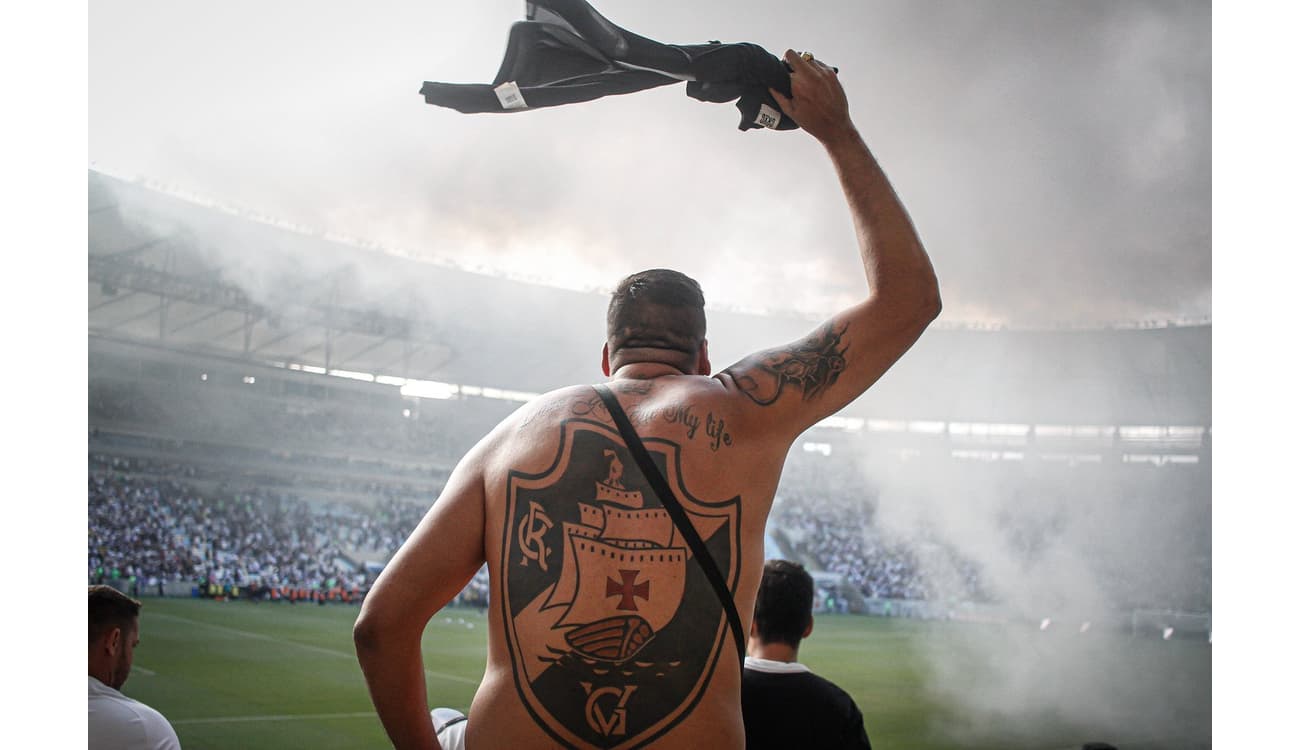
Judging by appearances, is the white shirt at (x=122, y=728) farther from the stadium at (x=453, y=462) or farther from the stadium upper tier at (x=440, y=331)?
the stadium upper tier at (x=440, y=331)

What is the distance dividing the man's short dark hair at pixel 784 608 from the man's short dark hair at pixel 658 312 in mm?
856

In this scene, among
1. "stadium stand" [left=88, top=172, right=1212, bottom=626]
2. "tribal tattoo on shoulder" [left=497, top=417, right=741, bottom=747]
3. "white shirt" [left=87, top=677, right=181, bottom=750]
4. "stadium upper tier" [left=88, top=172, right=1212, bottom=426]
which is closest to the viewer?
"tribal tattoo on shoulder" [left=497, top=417, right=741, bottom=747]

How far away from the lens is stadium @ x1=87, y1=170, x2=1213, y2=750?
333 inches

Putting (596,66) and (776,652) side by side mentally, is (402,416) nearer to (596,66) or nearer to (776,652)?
(776,652)

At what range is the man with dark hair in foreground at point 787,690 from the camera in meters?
1.95

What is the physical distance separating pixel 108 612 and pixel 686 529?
1.88m

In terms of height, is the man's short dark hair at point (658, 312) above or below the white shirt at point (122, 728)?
above

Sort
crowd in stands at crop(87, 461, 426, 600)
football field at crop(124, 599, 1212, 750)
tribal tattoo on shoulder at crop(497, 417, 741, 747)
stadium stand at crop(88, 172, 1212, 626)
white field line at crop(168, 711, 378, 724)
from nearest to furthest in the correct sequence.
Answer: tribal tattoo on shoulder at crop(497, 417, 741, 747)
white field line at crop(168, 711, 378, 724)
football field at crop(124, 599, 1212, 750)
crowd in stands at crop(87, 461, 426, 600)
stadium stand at crop(88, 172, 1212, 626)

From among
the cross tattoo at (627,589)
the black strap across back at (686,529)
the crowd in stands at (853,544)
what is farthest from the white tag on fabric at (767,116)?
the crowd in stands at (853,544)

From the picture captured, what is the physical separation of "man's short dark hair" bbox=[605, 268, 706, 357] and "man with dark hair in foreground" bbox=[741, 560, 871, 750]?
0.75m

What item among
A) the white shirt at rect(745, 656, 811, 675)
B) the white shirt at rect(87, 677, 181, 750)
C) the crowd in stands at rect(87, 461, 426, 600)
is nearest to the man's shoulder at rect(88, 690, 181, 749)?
the white shirt at rect(87, 677, 181, 750)

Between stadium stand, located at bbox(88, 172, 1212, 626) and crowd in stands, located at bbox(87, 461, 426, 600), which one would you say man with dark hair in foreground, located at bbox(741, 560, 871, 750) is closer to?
stadium stand, located at bbox(88, 172, 1212, 626)

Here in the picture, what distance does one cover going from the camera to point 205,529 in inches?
577

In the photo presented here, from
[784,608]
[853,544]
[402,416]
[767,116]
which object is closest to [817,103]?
[767,116]
